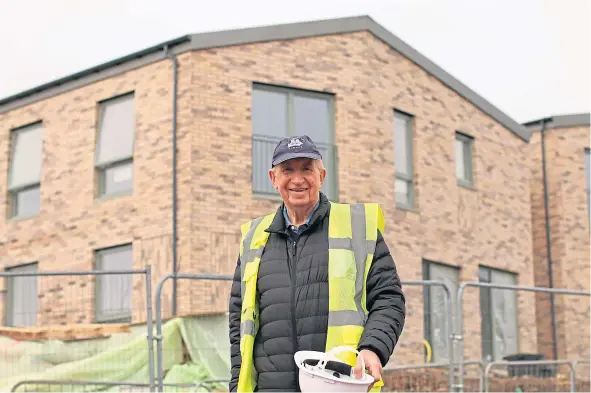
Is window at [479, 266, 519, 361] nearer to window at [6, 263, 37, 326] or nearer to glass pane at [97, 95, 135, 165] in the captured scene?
glass pane at [97, 95, 135, 165]

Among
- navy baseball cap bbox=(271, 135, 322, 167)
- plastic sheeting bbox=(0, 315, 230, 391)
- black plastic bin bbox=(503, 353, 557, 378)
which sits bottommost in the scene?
black plastic bin bbox=(503, 353, 557, 378)

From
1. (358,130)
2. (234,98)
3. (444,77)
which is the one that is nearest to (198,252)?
(234,98)

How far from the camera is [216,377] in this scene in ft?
42.2

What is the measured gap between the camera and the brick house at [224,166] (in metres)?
19.2

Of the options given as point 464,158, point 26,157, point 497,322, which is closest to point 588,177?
point 464,158

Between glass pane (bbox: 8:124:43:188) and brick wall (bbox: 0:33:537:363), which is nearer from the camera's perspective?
brick wall (bbox: 0:33:537:363)

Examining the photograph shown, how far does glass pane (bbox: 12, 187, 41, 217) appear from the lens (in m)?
22.1

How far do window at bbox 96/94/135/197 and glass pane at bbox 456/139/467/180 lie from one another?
7596mm

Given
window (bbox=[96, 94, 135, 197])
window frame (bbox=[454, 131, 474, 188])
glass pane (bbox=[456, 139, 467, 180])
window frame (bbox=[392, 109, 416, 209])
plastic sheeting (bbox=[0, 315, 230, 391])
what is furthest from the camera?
window frame (bbox=[454, 131, 474, 188])

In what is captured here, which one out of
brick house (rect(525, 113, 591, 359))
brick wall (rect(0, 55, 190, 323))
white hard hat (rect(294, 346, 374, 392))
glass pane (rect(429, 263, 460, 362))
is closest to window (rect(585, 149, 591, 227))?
brick house (rect(525, 113, 591, 359))

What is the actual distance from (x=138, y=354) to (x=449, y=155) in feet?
41.4

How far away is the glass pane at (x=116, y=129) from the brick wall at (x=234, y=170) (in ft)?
0.68

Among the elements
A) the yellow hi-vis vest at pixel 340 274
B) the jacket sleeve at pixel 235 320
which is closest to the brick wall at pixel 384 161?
the jacket sleeve at pixel 235 320

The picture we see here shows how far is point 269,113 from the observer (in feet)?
67.3
